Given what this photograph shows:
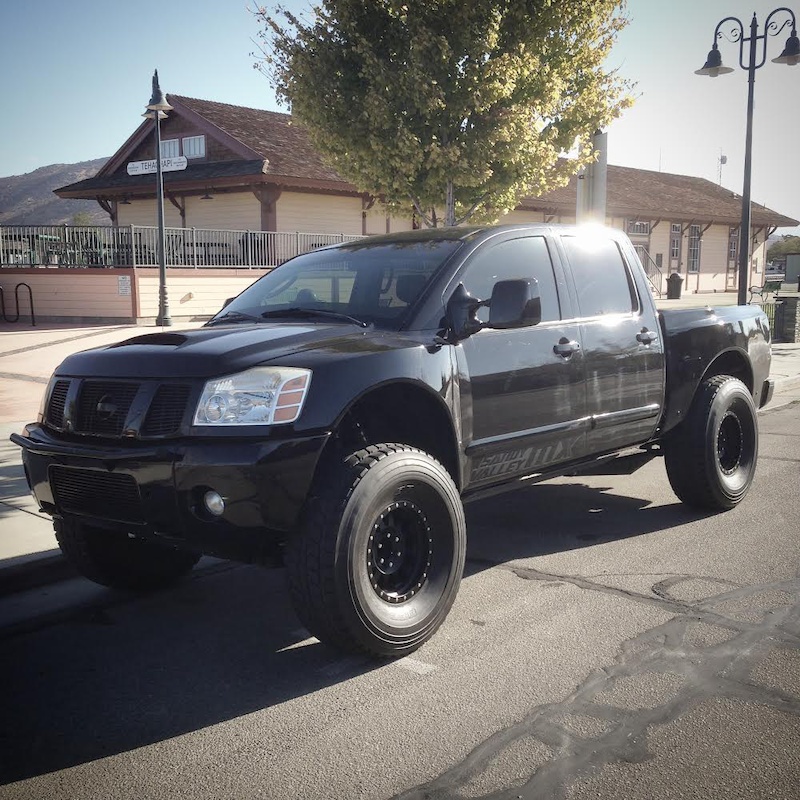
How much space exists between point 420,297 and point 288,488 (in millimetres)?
1336

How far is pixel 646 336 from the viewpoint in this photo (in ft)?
18.2

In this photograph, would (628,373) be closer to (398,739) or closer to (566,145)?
(398,739)

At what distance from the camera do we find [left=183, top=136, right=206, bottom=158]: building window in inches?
1141

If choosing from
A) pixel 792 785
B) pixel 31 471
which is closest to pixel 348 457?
pixel 31 471

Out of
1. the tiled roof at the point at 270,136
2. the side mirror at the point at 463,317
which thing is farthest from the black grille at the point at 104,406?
the tiled roof at the point at 270,136

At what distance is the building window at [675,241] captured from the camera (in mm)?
43797

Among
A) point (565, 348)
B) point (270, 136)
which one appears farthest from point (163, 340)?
point (270, 136)

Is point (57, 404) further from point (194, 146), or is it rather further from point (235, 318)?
point (194, 146)

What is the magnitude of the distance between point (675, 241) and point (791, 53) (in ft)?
95.1

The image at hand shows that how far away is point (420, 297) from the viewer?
441 cm

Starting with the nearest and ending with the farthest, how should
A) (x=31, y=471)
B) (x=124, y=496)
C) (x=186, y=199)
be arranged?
1. (x=124, y=496)
2. (x=31, y=471)
3. (x=186, y=199)

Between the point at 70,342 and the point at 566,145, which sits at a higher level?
the point at 566,145

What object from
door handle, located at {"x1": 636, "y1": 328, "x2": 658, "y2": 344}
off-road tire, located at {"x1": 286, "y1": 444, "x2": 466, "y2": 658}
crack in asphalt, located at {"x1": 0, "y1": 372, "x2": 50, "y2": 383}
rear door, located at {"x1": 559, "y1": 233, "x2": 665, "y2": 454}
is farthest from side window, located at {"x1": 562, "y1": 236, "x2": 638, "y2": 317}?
crack in asphalt, located at {"x1": 0, "y1": 372, "x2": 50, "y2": 383}

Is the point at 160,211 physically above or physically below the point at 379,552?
above
